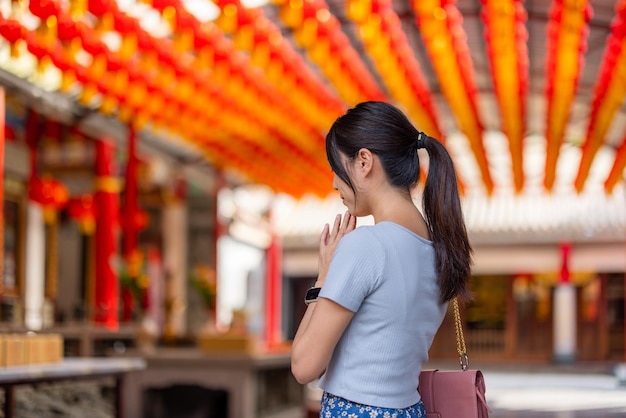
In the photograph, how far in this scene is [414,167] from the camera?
1.61m

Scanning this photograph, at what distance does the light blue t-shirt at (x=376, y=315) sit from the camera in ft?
4.87

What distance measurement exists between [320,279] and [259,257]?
57.9 ft

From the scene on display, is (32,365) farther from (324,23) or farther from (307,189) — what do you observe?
(307,189)

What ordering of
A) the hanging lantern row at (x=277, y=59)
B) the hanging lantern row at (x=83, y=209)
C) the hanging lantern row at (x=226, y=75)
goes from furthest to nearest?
the hanging lantern row at (x=83, y=209) → the hanging lantern row at (x=226, y=75) → the hanging lantern row at (x=277, y=59)

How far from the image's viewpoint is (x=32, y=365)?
13.0ft

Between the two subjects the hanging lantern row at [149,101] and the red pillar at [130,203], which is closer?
the hanging lantern row at [149,101]

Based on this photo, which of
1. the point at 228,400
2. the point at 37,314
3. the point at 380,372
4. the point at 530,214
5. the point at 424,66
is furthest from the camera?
the point at 530,214

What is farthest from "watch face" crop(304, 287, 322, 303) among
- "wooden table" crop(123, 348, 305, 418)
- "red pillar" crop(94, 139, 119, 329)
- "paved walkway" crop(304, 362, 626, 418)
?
"red pillar" crop(94, 139, 119, 329)

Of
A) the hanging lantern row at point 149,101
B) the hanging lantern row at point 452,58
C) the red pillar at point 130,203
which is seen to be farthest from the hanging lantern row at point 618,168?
the red pillar at point 130,203

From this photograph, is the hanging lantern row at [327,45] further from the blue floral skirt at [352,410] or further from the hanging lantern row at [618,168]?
the blue floral skirt at [352,410]

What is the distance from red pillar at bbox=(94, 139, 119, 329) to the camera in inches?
408

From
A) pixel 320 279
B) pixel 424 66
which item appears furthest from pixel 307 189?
pixel 320 279

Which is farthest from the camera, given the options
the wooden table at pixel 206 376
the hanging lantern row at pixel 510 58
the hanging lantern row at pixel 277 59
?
the wooden table at pixel 206 376

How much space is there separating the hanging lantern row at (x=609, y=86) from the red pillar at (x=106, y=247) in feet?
17.3
